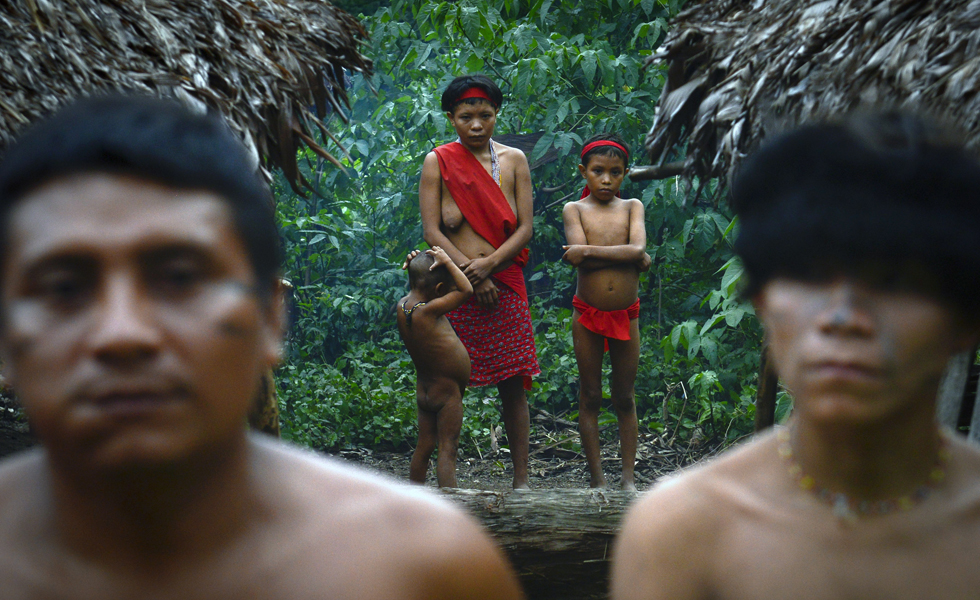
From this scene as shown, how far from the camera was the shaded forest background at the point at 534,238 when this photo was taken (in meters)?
6.02

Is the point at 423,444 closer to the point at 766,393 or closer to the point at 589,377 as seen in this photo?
the point at 589,377

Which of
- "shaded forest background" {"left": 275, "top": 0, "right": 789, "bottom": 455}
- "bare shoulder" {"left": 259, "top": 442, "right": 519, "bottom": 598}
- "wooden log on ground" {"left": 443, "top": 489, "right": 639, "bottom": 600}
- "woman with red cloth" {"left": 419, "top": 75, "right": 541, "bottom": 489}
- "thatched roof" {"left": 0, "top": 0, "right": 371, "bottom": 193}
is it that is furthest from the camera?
"shaded forest background" {"left": 275, "top": 0, "right": 789, "bottom": 455}

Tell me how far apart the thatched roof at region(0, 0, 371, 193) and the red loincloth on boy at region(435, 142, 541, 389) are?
28.9 inches

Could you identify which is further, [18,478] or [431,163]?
[431,163]

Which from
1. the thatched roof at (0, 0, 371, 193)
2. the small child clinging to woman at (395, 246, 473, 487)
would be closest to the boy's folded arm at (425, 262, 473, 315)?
the small child clinging to woman at (395, 246, 473, 487)

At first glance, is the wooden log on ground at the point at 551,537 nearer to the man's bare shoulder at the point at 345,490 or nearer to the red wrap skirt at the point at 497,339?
the red wrap skirt at the point at 497,339

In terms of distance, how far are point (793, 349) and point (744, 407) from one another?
5031 mm

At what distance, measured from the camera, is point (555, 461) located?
5.79 metres

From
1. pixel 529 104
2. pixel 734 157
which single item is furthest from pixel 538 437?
pixel 734 157

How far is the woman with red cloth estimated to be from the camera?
14.0 feet

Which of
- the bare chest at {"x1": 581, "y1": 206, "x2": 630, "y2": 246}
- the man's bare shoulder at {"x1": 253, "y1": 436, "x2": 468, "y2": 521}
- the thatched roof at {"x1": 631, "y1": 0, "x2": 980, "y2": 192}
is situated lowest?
the man's bare shoulder at {"x1": 253, "y1": 436, "x2": 468, "y2": 521}

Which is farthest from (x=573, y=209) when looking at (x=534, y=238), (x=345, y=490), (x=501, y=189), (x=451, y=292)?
(x=345, y=490)

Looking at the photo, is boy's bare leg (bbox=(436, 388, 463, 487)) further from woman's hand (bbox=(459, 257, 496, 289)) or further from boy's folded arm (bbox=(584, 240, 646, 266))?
boy's folded arm (bbox=(584, 240, 646, 266))

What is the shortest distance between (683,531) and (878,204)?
0.46m
